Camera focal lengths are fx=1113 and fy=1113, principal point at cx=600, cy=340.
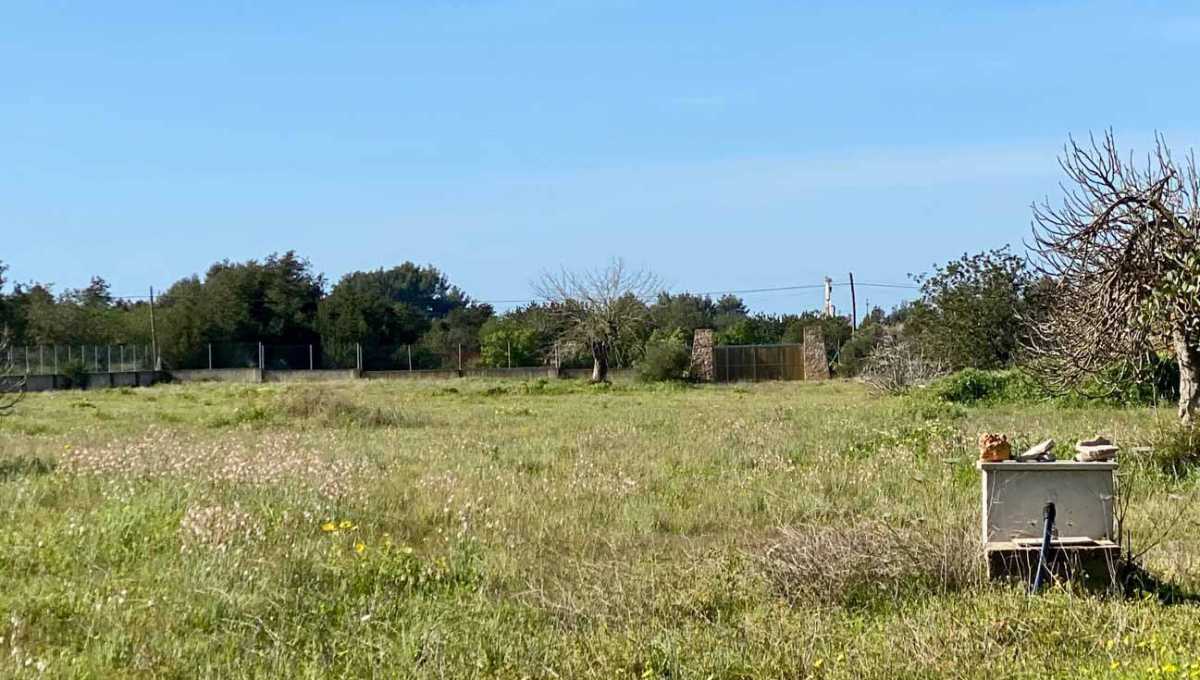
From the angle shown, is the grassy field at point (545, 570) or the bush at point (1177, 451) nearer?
the grassy field at point (545, 570)

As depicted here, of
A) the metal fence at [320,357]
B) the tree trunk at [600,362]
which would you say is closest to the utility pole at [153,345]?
the metal fence at [320,357]

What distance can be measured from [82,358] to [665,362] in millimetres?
24758

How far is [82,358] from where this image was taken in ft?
155

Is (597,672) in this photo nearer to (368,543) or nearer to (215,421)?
(368,543)

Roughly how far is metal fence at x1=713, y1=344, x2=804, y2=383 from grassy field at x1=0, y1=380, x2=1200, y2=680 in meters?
35.0

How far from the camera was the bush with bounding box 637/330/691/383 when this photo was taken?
1763 inches

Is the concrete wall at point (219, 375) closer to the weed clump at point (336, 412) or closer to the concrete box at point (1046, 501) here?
the weed clump at point (336, 412)

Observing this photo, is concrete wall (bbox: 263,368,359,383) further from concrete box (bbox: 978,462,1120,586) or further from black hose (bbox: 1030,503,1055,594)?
black hose (bbox: 1030,503,1055,594)

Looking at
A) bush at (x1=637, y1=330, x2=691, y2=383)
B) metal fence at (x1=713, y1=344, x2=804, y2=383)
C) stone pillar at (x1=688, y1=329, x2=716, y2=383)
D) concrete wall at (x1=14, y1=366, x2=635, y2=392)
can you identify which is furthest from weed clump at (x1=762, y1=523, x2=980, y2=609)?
metal fence at (x1=713, y1=344, x2=804, y2=383)

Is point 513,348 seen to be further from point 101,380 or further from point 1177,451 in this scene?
point 1177,451

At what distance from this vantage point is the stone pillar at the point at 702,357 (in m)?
47.8

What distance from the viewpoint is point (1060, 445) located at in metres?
12.4

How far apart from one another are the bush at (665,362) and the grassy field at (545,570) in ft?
103

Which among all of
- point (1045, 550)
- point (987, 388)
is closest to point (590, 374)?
point (987, 388)
